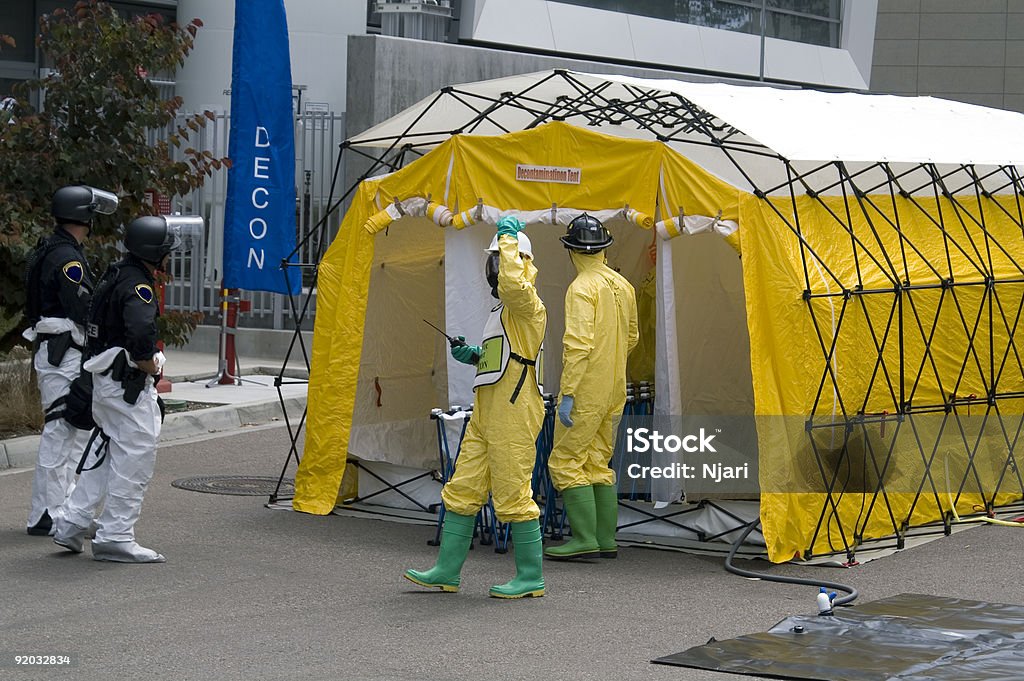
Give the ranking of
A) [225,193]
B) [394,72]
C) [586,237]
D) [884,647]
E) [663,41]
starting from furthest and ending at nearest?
[663,41] → [394,72] → [225,193] → [586,237] → [884,647]

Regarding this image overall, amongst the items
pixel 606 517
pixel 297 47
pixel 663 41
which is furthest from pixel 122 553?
pixel 663 41

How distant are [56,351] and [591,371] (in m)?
3.43

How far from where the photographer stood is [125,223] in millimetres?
14141

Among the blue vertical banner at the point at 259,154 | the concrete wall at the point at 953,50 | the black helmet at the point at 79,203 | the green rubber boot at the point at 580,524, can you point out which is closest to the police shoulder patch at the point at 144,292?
the black helmet at the point at 79,203

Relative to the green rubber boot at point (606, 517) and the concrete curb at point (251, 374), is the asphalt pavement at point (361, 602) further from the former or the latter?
the concrete curb at point (251, 374)

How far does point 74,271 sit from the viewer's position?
9844mm

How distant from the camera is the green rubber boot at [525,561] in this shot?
8391 mm

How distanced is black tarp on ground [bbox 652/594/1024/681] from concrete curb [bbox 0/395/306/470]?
23.9 feet

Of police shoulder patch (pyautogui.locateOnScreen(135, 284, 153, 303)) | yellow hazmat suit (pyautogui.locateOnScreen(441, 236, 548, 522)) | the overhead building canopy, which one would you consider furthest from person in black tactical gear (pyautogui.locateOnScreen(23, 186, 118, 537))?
yellow hazmat suit (pyautogui.locateOnScreen(441, 236, 548, 522))

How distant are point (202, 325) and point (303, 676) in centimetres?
1407

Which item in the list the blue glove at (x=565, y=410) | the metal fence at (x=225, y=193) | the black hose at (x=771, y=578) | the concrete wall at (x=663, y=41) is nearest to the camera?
the black hose at (x=771, y=578)

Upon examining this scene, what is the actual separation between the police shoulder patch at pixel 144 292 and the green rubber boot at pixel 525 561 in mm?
2598

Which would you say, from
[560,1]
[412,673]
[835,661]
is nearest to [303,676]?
[412,673]

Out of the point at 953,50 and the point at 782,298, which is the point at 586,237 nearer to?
the point at 782,298
